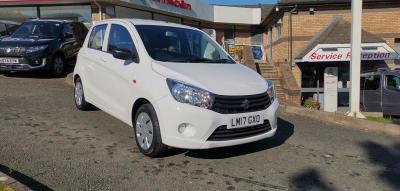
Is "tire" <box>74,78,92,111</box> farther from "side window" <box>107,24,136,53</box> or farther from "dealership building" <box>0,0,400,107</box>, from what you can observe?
"dealership building" <box>0,0,400,107</box>

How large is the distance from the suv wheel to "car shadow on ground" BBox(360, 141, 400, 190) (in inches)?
349

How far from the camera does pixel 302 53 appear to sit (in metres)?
18.5

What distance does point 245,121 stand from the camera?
5.45 m

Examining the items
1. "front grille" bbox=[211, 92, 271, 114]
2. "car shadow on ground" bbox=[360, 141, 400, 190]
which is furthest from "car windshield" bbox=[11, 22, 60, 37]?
"car shadow on ground" bbox=[360, 141, 400, 190]

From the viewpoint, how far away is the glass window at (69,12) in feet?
58.5

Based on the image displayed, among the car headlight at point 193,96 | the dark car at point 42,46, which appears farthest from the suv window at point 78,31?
the car headlight at point 193,96

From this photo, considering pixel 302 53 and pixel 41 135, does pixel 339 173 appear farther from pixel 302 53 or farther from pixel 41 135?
pixel 302 53

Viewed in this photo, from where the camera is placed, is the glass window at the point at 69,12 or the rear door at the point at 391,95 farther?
the glass window at the point at 69,12

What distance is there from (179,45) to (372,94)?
914 centimetres

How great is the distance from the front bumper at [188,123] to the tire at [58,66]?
26.7ft

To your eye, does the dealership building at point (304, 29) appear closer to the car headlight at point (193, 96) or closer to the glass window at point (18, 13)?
the glass window at point (18, 13)

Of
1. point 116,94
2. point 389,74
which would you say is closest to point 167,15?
point 389,74

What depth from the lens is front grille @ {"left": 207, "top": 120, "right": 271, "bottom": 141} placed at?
5309 mm

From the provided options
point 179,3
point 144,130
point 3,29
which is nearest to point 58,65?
point 3,29
